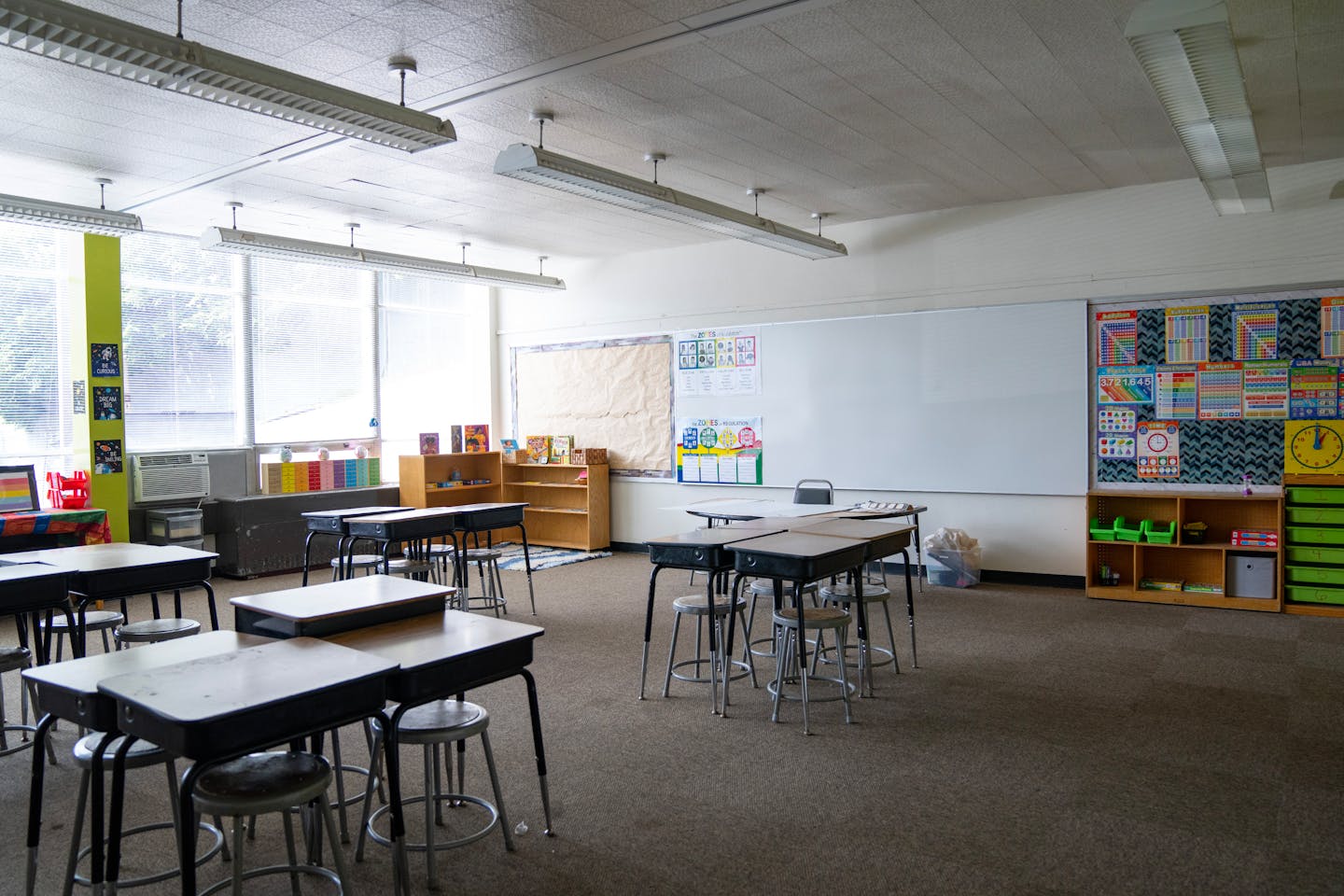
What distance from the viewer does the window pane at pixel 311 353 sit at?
892 cm

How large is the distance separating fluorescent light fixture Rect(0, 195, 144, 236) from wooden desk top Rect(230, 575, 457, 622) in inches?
153

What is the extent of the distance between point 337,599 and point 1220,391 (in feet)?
20.7

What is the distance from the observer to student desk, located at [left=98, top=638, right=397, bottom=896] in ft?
6.97

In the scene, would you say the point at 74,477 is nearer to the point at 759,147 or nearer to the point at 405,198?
the point at 405,198

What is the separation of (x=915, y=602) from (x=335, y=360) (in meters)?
6.40

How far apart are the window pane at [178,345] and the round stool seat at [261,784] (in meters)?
6.22

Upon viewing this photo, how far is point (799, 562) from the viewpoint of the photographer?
166 inches

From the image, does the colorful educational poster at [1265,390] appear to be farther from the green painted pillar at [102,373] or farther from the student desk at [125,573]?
the green painted pillar at [102,373]

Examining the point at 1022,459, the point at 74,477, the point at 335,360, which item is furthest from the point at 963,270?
the point at 74,477

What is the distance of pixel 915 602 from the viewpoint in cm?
679

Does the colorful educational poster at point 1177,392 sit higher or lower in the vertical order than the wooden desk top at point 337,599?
higher

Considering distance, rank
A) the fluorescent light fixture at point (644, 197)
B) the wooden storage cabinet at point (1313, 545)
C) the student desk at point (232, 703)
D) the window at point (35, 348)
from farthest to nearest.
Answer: the window at point (35, 348) < the wooden storage cabinet at point (1313, 545) < the fluorescent light fixture at point (644, 197) < the student desk at point (232, 703)

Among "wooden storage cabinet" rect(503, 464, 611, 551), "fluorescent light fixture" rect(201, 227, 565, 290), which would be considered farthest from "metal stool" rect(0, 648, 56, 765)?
"wooden storage cabinet" rect(503, 464, 611, 551)

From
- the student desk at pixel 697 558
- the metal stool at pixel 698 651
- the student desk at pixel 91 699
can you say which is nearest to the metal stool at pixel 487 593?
the metal stool at pixel 698 651
